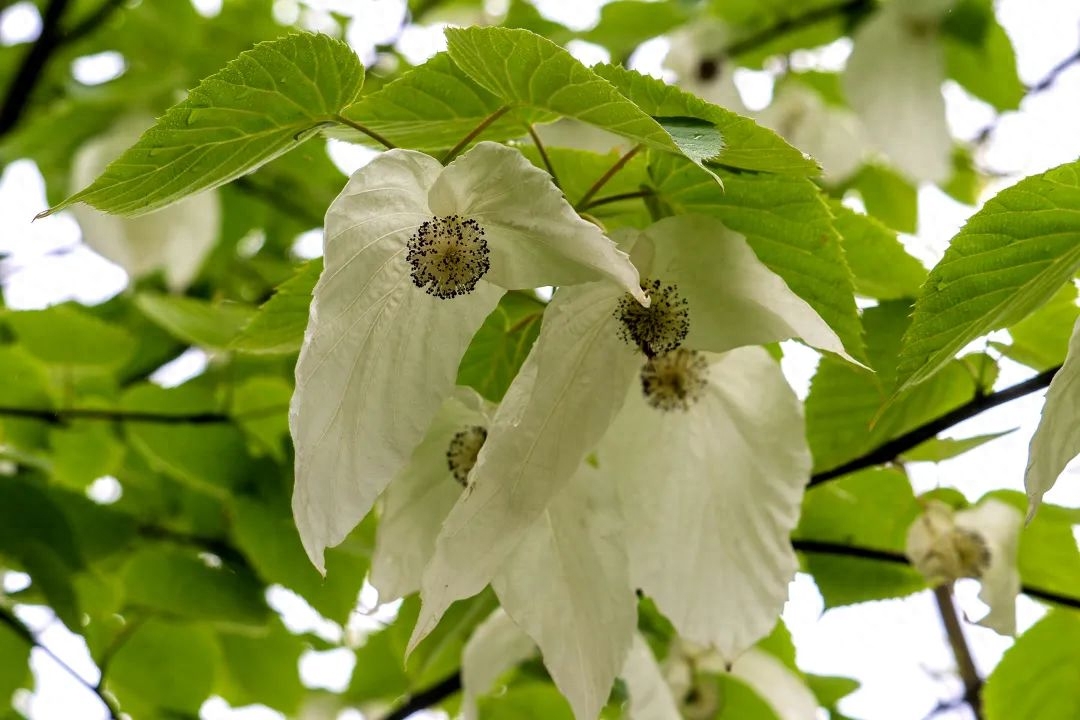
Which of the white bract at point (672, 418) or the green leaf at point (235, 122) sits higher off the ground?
the green leaf at point (235, 122)

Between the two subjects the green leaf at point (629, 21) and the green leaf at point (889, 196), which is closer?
the green leaf at point (629, 21)

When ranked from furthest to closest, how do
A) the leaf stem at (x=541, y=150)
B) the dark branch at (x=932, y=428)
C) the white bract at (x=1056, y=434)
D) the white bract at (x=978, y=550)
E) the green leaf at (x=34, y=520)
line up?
the green leaf at (x=34, y=520)
the white bract at (x=978, y=550)
the dark branch at (x=932, y=428)
the leaf stem at (x=541, y=150)
the white bract at (x=1056, y=434)

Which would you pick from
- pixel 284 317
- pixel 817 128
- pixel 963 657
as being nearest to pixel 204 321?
pixel 284 317

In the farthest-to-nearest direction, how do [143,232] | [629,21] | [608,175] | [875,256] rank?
[629,21], [143,232], [875,256], [608,175]

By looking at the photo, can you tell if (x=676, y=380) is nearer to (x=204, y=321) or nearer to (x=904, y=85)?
(x=204, y=321)

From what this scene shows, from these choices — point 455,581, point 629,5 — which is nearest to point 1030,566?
point 455,581

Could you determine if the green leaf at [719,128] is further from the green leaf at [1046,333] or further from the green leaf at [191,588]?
the green leaf at [191,588]

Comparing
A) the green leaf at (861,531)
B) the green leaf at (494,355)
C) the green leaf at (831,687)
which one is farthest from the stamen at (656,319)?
Answer: the green leaf at (831,687)
